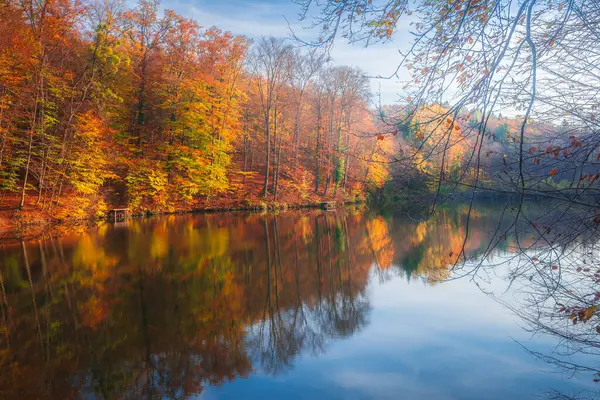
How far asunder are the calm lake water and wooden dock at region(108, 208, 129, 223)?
8.11 m

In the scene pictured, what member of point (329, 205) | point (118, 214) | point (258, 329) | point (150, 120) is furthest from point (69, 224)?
point (329, 205)

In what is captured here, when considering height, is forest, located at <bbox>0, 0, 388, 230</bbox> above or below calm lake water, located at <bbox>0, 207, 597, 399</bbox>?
above

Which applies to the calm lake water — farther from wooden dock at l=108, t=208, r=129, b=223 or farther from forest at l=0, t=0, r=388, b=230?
wooden dock at l=108, t=208, r=129, b=223

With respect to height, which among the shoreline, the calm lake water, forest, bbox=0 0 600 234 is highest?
forest, bbox=0 0 600 234

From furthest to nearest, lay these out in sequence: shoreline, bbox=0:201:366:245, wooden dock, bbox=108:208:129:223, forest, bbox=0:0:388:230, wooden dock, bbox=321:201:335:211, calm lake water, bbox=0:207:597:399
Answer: wooden dock, bbox=321:201:335:211 < wooden dock, bbox=108:208:129:223 < forest, bbox=0:0:388:230 < shoreline, bbox=0:201:366:245 < calm lake water, bbox=0:207:597:399

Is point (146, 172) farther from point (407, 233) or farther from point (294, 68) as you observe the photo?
point (407, 233)

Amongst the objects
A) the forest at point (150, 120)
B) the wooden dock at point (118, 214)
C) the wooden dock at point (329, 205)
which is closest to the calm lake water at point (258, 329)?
the forest at point (150, 120)

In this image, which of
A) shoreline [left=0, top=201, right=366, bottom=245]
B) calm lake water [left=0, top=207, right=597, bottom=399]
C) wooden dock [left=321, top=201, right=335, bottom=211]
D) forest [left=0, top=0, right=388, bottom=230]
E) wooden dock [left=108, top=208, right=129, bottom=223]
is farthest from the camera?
wooden dock [left=321, top=201, right=335, bottom=211]

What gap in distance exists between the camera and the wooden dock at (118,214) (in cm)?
1923

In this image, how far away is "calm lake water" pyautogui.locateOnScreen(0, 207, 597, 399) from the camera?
4320 mm

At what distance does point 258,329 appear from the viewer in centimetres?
588

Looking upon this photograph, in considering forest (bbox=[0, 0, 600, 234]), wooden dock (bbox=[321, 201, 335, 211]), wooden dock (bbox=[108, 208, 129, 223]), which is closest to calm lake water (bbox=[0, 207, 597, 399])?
forest (bbox=[0, 0, 600, 234])

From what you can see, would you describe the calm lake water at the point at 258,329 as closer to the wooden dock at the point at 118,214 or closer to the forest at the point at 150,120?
the forest at the point at 150,120

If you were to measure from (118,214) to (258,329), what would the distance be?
16.1 m
